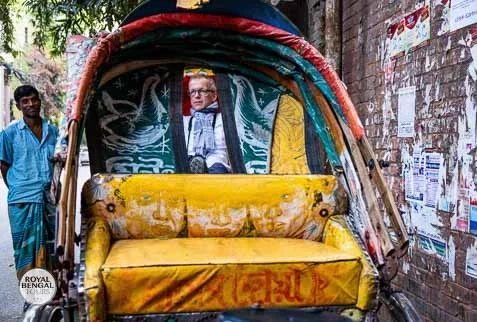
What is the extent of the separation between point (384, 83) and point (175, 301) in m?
2.83

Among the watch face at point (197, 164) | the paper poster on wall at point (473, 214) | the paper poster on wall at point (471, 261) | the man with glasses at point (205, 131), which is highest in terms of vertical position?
the man with glasses at point (205, 131)

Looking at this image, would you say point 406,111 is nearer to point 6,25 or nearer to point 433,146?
point 433,146

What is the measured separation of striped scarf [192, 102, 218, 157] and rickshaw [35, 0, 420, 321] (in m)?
0.09

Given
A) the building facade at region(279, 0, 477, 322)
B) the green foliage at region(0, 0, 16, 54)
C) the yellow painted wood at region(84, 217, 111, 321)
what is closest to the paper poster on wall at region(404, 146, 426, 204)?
the building facade at region(279, 0, 477, 322)

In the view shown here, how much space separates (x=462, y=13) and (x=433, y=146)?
89cm

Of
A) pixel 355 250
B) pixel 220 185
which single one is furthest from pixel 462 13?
pixel 220 185

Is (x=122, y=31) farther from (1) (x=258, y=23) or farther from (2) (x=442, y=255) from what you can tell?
(2) (x=442, y=255)

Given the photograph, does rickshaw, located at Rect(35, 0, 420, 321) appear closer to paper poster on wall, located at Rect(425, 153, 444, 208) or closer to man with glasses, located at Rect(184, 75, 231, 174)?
man with glasses, located at Rect(184, 75, 231, 174)

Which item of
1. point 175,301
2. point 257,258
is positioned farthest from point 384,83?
point 175,301

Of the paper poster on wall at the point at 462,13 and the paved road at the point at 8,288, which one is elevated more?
the paper poster on wall at the point at 462,13

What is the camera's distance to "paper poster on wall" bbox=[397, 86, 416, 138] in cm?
460

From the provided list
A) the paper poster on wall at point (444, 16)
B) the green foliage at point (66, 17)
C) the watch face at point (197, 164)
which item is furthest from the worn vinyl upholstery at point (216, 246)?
the green foliage at point (66, 17)

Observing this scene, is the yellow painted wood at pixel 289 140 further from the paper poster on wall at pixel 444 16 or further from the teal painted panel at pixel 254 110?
the paper poster on wall at pixel 444 16

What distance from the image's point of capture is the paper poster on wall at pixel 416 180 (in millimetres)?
4422
